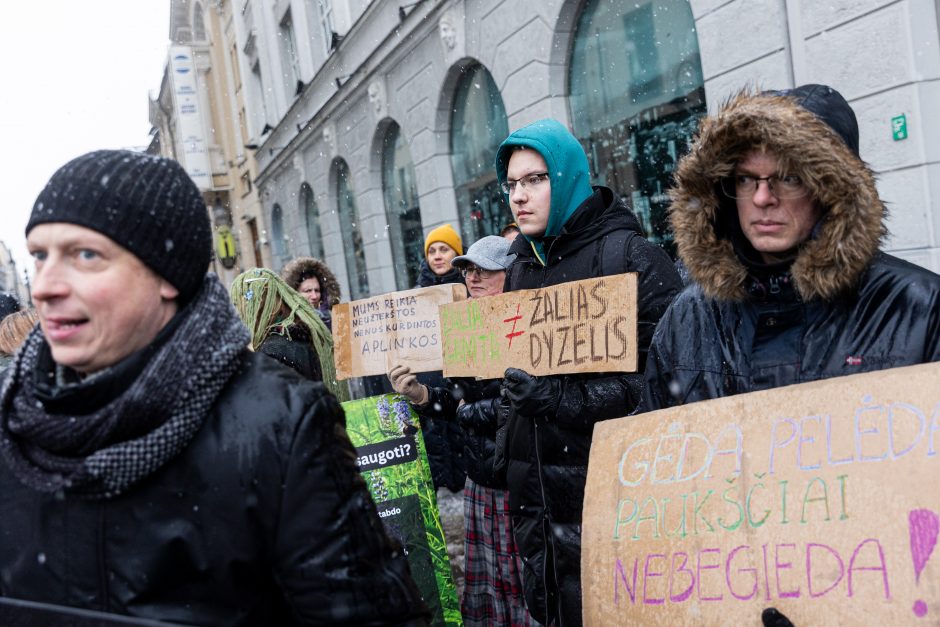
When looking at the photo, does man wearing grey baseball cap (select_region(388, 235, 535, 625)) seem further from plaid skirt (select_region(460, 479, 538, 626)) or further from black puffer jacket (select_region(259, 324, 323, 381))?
black puffer jacket (select_region(259, 324, 323, 381))

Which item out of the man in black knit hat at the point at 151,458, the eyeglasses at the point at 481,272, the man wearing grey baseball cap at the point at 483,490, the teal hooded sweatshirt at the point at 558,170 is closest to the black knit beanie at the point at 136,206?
the man in black knit hat at the point at 151,458

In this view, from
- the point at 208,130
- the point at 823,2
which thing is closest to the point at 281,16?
Result: the point at 208,130

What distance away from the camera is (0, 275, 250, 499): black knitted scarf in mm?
1277

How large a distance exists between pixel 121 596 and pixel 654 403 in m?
1.34

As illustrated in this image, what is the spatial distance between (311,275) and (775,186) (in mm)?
4349

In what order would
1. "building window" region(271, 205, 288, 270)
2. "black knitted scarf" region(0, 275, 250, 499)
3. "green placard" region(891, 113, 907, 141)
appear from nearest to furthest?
"black knitted scarf" region(0, 275, 250, 499)
"green placard" region(891, 113, 907, 141)
"building window" region(271, 205, 288, 270)

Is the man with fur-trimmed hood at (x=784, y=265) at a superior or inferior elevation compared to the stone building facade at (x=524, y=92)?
inferior

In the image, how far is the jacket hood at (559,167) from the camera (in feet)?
8.99

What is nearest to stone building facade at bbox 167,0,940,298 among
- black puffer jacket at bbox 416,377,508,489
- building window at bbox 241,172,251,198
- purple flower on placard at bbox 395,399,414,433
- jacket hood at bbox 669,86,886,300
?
jacket hood at bbox 669,86,886,300

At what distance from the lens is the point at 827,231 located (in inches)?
70.8

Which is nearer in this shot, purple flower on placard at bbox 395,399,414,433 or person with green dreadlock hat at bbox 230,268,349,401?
person with green dreadlock hat at bbox 230,268,349,401

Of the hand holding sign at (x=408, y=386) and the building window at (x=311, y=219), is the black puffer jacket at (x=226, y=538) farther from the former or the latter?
the building window at (x=311, y=219)

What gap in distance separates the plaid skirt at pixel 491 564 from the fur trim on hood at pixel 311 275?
2.57m

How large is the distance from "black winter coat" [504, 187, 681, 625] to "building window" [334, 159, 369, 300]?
1266 cm
